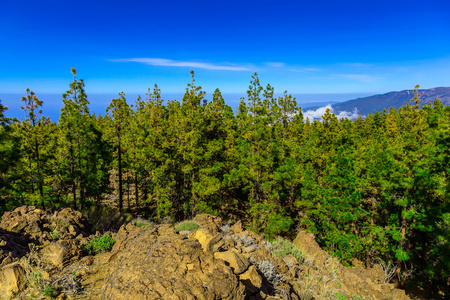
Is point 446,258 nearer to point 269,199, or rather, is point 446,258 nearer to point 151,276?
point 269,199

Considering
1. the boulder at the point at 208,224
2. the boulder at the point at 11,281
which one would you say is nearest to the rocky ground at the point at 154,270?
the boulder at the point at 11,281

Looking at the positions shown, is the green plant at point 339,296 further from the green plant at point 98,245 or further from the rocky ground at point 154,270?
the green plant at point 98,245

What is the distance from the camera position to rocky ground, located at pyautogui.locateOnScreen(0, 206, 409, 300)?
A: 4980 millimetres

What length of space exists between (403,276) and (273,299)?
1729 centimetres

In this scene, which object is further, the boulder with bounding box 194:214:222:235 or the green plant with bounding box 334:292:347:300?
the boulder with bounding box 194:214:222:235

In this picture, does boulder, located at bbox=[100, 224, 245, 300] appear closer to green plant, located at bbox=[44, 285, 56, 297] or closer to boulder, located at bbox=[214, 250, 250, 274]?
boulder, located at bbox=[214, 250, 250, 274]

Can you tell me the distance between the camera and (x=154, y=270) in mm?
5168

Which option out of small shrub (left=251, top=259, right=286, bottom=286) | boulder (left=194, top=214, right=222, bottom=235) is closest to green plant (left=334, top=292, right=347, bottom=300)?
small shrub (left=251, top=259, right=286, bottom=286)

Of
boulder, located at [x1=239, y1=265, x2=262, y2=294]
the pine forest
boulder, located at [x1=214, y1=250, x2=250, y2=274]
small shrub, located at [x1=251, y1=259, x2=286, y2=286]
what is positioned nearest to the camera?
boulder, located at [x1=239, y1=265, x2=262, y2=294]

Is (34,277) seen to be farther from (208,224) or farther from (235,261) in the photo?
(208,224)

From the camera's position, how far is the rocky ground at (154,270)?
16.3 ft

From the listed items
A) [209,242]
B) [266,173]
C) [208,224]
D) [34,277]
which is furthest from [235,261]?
[266,173]

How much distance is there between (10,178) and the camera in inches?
683

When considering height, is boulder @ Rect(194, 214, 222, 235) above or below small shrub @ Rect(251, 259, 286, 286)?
below
